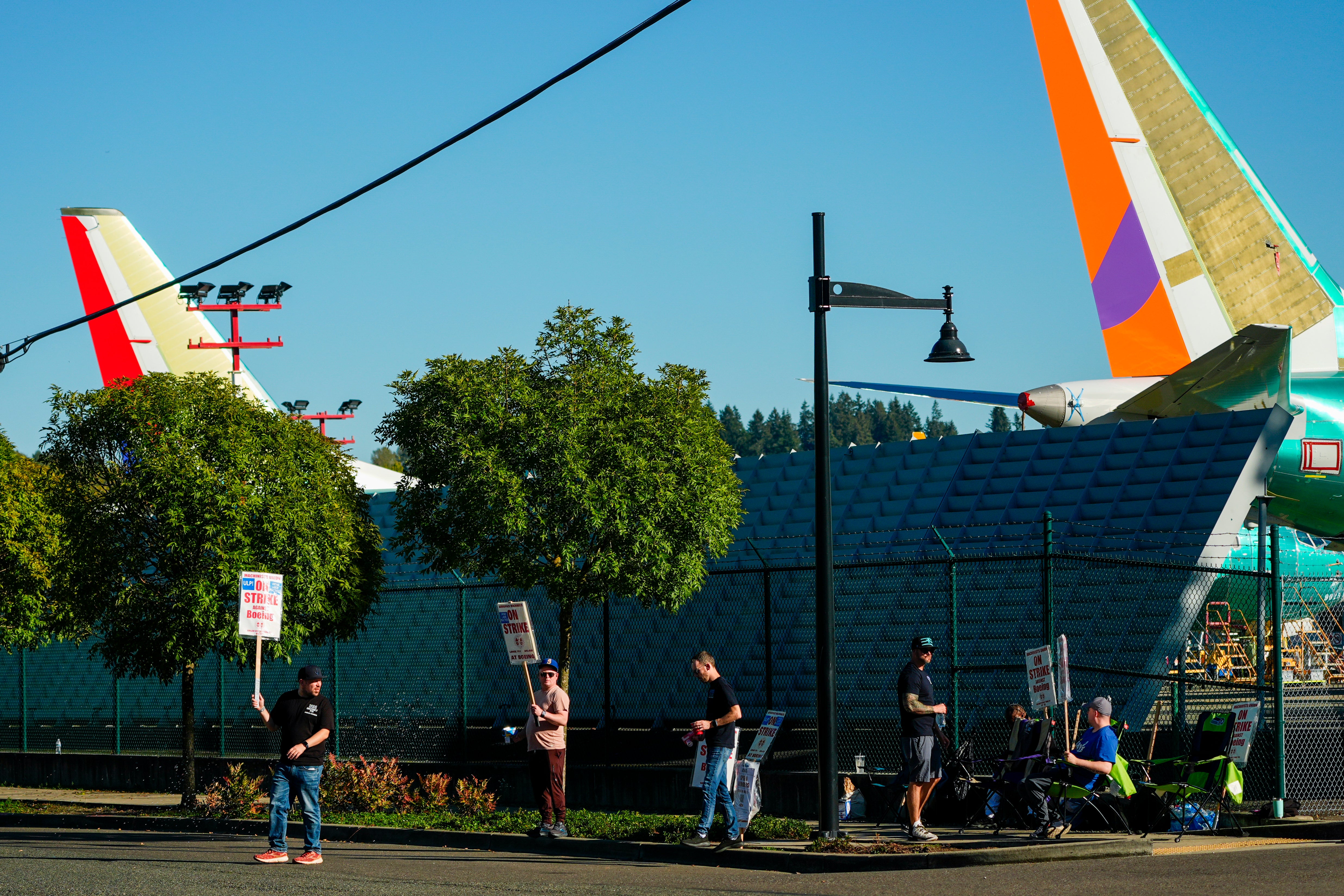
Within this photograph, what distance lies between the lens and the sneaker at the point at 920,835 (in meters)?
12.8

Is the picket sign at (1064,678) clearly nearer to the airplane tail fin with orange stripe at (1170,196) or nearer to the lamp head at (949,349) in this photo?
the lamp head at (949,349)

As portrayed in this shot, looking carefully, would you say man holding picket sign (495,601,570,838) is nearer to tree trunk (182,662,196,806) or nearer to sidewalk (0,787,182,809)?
tree trunk (182,662,196,806)

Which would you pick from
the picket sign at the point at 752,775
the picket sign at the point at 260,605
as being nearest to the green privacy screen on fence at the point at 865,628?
the picket sign at the point at 260,605

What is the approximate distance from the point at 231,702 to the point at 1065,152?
68.8 feet

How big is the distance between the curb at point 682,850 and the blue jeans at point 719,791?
0.78 feet

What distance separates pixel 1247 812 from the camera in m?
14.1

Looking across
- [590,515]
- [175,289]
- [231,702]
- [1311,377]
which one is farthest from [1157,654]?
[175,289]

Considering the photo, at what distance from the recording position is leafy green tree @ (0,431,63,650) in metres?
23.4

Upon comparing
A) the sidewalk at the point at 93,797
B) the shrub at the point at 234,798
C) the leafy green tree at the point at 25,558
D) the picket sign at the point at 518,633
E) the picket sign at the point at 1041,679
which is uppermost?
the leafy green tree at the point at 25,558

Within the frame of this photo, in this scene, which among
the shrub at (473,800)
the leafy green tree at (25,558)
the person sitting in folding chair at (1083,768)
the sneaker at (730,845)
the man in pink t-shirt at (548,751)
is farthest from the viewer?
the leafy green tree at (25,558)

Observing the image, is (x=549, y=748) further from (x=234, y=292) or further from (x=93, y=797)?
(x=234, y=292)

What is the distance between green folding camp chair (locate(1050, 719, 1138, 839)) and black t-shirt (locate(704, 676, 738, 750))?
9.36 feet

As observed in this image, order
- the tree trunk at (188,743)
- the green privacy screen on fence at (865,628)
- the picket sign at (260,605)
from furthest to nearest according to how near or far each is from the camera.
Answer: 1. the green privacy screen on fence at (865,628)
2. the tree trunk at (188,743)
3. the picket sign at (260,605)

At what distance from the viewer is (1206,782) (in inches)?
530
